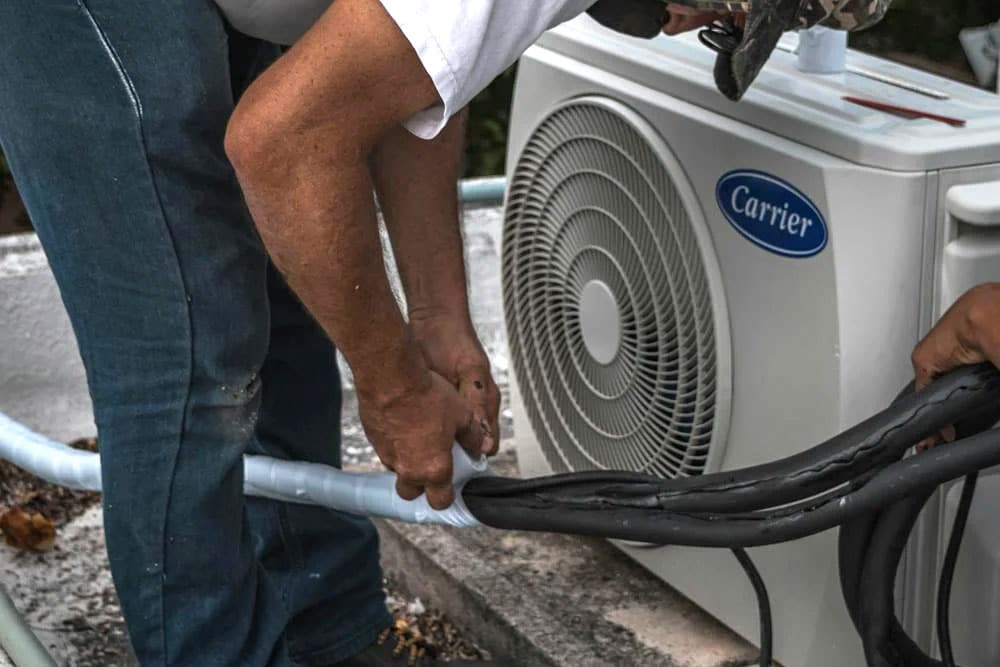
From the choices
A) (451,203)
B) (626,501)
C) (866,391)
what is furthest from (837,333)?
(451,203)

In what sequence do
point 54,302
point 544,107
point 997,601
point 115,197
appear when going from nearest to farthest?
point 115,197
point 997,601
point 544,107
point 54,302

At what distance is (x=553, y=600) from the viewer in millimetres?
2320

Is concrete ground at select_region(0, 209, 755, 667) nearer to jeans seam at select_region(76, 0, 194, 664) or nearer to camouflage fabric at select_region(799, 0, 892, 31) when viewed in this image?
jeans seam at select_region(76, 0, 194, 664)

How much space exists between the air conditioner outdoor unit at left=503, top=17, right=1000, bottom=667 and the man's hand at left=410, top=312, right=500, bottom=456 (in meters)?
0.28

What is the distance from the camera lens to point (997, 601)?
5.81 ft

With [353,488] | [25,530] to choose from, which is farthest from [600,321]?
[25,530]

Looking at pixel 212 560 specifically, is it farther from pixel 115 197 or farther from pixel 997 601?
pixel 997 601

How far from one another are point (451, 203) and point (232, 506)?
17.0 inches

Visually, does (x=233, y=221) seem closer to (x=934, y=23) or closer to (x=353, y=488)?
(x=353, y=488)

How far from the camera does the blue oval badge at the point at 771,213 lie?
1.78 metres

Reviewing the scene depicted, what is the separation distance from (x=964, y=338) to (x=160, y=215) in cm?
83

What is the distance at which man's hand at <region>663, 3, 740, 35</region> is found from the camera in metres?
1.88

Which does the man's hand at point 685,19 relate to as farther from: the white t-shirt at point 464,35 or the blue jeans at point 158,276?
the blue jeans at point 158,276

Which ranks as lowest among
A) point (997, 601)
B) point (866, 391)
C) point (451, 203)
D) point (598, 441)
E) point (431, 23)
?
point (598, 441)
